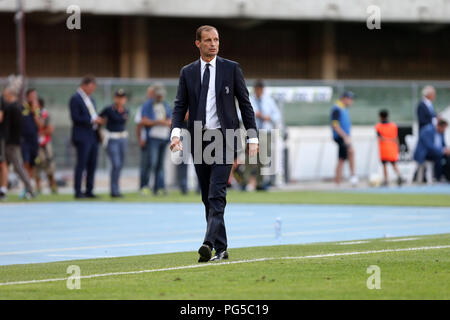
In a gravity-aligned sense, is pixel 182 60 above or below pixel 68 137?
above

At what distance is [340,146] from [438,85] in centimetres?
692

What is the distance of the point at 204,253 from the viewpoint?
985 cm

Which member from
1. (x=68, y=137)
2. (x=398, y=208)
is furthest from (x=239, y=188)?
(x=398, y=208)

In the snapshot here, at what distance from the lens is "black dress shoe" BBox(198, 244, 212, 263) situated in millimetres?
9836

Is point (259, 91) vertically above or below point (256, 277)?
above

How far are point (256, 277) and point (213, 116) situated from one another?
2.13m

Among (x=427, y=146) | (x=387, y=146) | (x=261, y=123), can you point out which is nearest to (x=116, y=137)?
(x=261, y=123)

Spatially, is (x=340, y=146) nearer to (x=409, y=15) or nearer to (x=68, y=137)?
(x=68, y=137)

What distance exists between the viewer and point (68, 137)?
2839 centimetres

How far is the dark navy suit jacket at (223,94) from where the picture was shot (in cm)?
1021

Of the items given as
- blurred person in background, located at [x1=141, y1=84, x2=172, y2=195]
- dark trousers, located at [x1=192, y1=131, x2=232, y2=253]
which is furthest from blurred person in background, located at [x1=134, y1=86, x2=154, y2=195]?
dark trousers, located at [x1=192, y1=131, x2=232, y2=253]

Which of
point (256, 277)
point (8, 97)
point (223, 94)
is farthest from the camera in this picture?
point (8, 97)

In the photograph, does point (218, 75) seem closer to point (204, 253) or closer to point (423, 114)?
point (204, 253)

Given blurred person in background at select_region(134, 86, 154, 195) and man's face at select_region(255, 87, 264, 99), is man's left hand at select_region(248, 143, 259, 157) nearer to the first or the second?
blurred person in background at select_region(134, 86, 154, 195)
